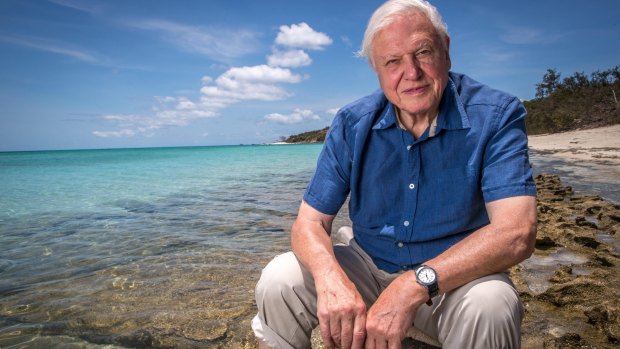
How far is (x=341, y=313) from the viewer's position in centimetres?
172

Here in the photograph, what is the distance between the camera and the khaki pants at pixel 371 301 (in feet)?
5.18

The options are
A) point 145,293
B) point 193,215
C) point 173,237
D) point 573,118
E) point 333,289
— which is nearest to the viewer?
point 333,289

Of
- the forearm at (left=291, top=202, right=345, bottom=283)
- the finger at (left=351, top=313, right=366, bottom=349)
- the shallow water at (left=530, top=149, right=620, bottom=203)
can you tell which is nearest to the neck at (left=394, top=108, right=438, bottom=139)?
the forearm at (left=291, top=202, right=345, bottom=283)

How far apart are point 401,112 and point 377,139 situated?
231mm

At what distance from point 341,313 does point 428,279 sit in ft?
1.42

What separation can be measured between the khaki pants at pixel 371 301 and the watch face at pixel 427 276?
0.15 m

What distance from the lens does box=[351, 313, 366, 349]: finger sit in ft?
5.60

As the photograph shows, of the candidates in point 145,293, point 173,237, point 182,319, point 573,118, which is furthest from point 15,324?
point 573,118

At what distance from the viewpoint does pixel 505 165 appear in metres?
1.88

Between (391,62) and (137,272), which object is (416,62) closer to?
(391,62)

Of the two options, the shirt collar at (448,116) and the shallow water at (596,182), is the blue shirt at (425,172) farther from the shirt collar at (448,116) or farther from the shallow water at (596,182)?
the shallow water at (596,182)

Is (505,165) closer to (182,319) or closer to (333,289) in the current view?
(333,289)

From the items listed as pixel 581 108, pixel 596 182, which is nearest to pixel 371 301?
pixel 596 182

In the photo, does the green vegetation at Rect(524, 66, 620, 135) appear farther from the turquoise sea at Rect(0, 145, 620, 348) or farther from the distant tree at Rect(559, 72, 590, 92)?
the turquoise sea at Rect(0, 145, 620, 348)
